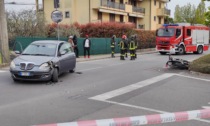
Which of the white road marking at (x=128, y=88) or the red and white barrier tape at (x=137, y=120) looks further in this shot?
the white road marking at (x=128, y=88)

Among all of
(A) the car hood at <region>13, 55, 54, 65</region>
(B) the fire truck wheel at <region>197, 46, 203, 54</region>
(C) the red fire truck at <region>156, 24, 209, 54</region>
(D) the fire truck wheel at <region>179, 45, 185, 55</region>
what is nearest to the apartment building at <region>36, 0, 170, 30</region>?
(C) the red fire truck at <region>156, 24, 209, 54</region>

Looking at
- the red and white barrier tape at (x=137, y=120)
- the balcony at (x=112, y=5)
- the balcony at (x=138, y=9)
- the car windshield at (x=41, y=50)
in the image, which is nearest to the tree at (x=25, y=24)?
the car windshield at (x=41, y=50)

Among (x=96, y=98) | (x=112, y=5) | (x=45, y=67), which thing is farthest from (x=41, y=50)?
(x=112, y=5)

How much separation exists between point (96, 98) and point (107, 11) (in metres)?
35.8

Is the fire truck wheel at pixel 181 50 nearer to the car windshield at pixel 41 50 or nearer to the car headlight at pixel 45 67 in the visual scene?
the car windshield at pixel 41 50

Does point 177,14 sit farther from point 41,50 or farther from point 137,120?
point 137,120

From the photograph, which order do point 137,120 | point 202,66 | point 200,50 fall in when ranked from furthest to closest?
point 200,50 < point 202,66 < point 137,120

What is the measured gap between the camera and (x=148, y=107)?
785 cm

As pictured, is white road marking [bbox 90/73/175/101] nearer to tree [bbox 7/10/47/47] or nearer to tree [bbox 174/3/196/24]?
tree [bbox 7/10/47/47]

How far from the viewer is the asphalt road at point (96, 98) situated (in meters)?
6.86

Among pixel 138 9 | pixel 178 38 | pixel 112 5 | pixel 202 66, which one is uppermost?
pixel 138 9

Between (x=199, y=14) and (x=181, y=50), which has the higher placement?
(x=199, y=14)

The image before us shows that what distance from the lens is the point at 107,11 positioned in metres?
43.6

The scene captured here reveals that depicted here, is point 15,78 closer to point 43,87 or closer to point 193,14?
point 43,87
